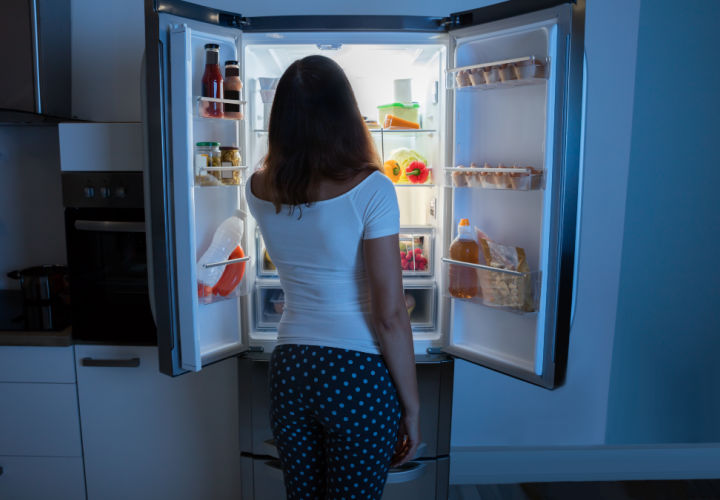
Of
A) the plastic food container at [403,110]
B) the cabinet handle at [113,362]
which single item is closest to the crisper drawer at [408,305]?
the cabinet handle at [113,362]

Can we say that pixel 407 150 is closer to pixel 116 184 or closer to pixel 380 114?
pixel 380 114

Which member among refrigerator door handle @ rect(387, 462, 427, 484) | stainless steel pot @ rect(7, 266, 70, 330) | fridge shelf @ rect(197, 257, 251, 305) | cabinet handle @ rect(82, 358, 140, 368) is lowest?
refrigerator door handle @ rect(387, 462, 427, 484)

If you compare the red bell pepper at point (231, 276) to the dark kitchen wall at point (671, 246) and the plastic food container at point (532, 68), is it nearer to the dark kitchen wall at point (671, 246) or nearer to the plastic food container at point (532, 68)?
the plastic food container at point (532, 68)

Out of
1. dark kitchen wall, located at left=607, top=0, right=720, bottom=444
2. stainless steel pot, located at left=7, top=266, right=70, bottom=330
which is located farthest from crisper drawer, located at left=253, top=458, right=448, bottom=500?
dark kitchen wall, located at left=607, top=0, right=720, bottom=444

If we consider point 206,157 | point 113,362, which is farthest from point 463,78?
point 113,362

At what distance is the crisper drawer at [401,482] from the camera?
179 centimetres

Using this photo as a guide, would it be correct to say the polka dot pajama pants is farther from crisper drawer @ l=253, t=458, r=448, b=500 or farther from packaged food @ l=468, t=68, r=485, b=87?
packaged food @ l=468, t=68, r=485, b=87

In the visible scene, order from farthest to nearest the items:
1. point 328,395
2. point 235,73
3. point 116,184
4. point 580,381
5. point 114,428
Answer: point 580,381 → point 114,428 → point 116,184 → point 235,73 → point 328,395

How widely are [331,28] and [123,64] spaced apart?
1096 millimetres

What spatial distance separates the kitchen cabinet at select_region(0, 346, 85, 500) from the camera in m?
1.87

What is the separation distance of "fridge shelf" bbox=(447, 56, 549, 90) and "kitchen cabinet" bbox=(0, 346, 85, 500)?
161 centimetres

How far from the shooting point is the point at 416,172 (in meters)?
1.81

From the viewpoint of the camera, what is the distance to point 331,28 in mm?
1576

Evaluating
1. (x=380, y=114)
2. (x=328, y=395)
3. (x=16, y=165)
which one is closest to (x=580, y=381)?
(x=380, y=114)
